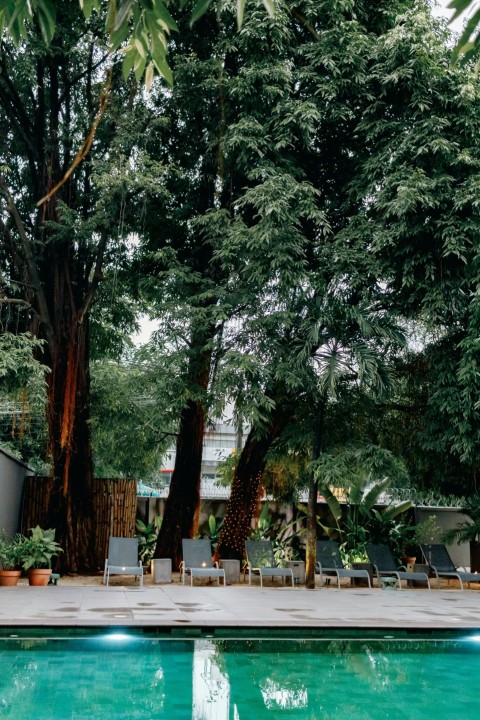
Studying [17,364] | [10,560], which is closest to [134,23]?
[17,364]

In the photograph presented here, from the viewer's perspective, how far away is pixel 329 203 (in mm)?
14547

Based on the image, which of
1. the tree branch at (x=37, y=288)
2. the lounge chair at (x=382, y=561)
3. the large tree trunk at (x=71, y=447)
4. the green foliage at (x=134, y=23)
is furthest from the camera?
the lounge chair at (x=382, y=561)

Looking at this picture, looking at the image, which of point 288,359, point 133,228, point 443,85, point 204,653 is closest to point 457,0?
point 204,653

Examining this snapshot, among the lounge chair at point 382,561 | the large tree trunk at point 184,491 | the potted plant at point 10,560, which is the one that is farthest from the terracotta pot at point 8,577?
the lounge chair at point 382,561

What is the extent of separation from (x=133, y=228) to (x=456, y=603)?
906cm

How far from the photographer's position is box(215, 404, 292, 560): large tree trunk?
15.9 meters

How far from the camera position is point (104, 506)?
1606 centimetres

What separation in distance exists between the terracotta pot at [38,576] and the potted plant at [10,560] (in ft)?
0.77

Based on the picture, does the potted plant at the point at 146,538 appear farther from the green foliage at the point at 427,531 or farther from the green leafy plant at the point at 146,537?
the green foliage at the point at 427,531

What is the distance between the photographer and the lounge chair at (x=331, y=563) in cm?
1459

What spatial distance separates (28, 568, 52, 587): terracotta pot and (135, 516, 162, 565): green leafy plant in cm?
384

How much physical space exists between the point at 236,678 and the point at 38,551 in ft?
24.9

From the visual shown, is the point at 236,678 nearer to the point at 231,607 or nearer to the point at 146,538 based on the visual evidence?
the point at 231,607

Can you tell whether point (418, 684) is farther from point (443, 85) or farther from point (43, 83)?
point (43, 83)
